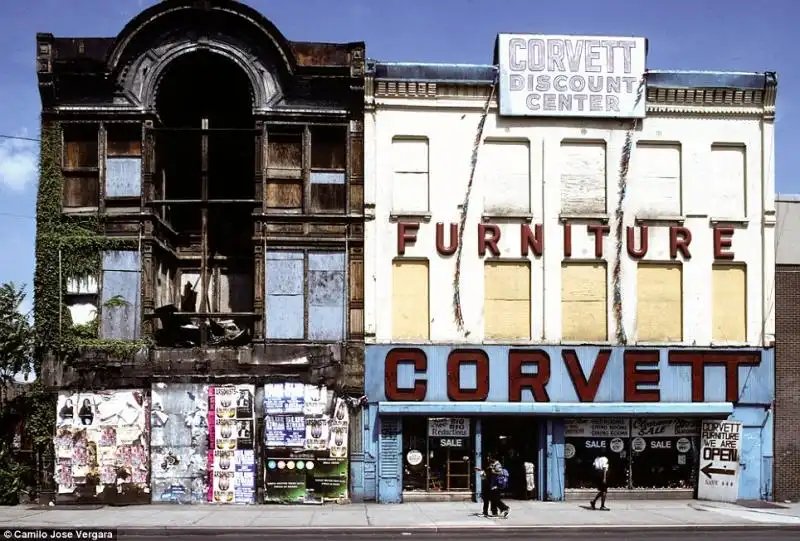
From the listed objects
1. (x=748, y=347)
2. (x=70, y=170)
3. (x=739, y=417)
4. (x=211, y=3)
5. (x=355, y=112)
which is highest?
(x=211, y=3)

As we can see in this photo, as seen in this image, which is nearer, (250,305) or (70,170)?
(70,170)

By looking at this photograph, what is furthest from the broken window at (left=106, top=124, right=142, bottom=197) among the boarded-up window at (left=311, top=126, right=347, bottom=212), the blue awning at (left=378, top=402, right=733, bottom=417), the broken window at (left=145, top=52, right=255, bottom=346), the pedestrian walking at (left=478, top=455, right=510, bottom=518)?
the pedestrian walking at (left=478, top=455, right=510, bottom=518)

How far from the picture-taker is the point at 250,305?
2931 cm

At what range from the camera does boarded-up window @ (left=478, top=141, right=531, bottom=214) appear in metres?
28.0

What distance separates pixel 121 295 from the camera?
88.7 ft

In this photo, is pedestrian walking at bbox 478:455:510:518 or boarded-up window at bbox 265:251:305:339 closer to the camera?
pedestrian walking at bbox 478:455:510:518

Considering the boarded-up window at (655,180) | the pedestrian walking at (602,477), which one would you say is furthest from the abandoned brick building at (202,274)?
the boarded-up window at (655,180)

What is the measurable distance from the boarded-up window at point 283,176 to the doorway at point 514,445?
8.69 meters

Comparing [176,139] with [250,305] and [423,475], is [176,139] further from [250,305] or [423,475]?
[423,475]

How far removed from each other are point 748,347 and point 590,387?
195 inches

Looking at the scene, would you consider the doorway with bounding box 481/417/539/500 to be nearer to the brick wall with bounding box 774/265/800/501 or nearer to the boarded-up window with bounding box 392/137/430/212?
the boarded-up window with bounding box 392/137/430/212

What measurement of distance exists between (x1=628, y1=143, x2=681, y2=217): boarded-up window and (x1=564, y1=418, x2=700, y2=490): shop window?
6.31m

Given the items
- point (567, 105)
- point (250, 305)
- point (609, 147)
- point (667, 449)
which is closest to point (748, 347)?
point (667, 449)

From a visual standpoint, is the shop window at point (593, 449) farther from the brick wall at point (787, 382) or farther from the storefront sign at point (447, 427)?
the brick wall at point (787, 382)
